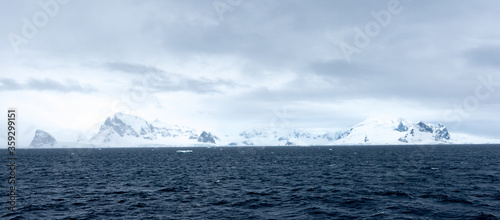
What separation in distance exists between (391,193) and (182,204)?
99.8ft

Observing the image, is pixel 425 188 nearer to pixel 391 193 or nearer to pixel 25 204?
pixel 391 193

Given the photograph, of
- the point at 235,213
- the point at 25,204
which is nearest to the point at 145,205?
the point at 235,213

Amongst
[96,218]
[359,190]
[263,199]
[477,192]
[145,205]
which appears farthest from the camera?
[359,190]

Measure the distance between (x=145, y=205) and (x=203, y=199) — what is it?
807 cm

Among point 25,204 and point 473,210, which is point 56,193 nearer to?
point 25,204

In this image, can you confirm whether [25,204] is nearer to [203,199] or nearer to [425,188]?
[203,199]

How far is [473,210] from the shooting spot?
3869 cm

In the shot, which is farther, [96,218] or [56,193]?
[56,193]

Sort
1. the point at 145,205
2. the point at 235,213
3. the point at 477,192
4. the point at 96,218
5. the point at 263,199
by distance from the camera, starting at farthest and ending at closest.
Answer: the point at 477,192, the point at 263,199, the point at 145,205, the point at 235,213, the point at 96,218

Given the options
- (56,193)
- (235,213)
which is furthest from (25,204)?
(235,213)

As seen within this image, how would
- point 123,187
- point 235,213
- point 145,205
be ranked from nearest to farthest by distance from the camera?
point 235,213 < point 145,205 < point 123,187

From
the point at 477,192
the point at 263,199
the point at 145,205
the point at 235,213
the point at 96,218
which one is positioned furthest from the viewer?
the point at 477,192

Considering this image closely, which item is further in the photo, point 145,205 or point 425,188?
point 425,188

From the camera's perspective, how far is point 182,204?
44.2 m
